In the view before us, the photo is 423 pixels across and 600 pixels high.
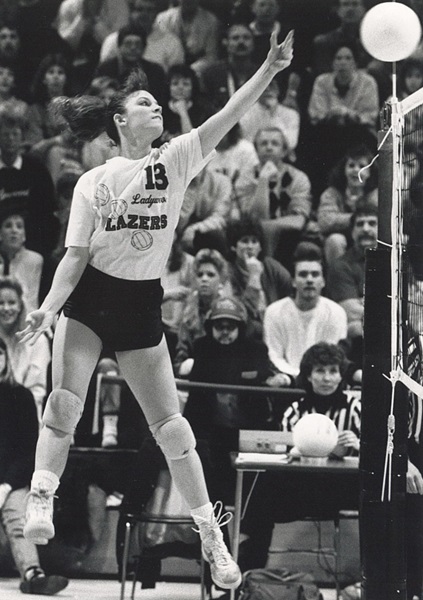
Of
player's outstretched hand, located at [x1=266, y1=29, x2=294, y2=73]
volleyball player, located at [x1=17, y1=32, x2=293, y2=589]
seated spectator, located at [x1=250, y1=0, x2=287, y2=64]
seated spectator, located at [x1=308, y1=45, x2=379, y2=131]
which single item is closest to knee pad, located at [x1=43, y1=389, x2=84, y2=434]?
volleyball player, located at [x1=17, y1=32, x2=293, y2=589]

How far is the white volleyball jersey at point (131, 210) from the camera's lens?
4.93 m

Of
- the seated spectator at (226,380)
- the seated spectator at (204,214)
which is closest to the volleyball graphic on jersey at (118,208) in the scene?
the seated spectator at (226,380)

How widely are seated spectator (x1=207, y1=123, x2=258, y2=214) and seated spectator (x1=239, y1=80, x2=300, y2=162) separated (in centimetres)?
6

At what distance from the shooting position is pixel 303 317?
850 centimetres

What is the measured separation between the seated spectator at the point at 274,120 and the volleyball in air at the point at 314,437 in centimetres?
251

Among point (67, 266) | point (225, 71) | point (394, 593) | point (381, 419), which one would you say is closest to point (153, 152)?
point (67, 266)

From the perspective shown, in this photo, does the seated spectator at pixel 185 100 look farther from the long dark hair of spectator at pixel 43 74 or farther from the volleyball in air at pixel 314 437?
the volleyball in air at pixel 314 437

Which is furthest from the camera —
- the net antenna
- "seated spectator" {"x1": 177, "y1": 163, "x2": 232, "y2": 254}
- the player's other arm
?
"seated spectator" {"x1": 177, "y1": 163, "x2": 232, "y2": 254}

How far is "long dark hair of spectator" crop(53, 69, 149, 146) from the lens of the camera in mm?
5113

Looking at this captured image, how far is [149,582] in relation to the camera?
764cm

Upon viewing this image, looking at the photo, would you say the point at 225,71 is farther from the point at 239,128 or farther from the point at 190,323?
the point at 190,323

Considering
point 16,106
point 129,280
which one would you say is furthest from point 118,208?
point 16,106

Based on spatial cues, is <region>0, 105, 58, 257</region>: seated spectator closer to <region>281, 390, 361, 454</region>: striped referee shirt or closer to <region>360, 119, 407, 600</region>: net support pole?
<region>281, 390, 361, 454</region>: striped referee shirt

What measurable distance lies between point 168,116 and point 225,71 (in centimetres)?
65
